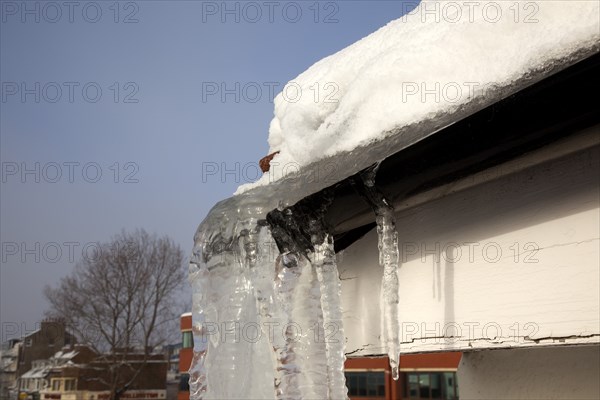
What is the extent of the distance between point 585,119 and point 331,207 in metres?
0.73

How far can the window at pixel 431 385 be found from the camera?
66.2ft

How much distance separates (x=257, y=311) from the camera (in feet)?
5.65

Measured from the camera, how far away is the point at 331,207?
5.66 feet

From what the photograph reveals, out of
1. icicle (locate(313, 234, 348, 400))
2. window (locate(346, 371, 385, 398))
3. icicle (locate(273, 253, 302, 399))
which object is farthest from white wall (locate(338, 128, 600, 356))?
window (locate(346, 371, 385, 398))

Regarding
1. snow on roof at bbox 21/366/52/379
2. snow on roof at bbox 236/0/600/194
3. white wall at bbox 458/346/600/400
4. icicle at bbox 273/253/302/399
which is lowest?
snow on roof at bbox 21/366/52/379

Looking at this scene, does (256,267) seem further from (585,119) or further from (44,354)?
(44,354)

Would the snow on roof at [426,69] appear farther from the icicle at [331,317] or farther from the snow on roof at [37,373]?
the snow on roof at [37,373]

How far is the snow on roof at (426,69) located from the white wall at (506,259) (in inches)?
9.9

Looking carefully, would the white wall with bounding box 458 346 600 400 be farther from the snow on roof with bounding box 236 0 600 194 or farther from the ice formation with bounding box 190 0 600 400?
the snow on roof with bounding box 236 0 600 194

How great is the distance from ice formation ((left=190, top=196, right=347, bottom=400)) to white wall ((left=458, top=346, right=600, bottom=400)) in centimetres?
96

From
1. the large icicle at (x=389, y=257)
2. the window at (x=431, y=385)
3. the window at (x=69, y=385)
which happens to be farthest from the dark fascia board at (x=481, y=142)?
the window at (x=69, y=385)

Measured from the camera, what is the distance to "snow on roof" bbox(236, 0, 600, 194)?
3.73ft

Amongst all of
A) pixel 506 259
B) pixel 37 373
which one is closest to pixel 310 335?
pixel 506 259

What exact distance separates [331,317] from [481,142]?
0.69m
